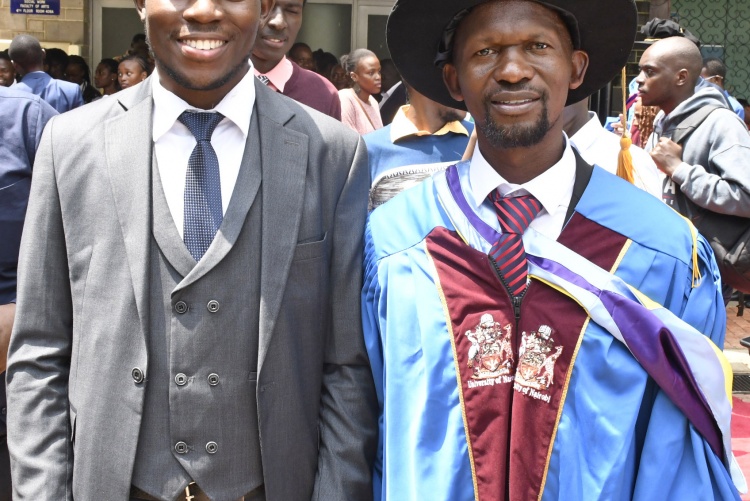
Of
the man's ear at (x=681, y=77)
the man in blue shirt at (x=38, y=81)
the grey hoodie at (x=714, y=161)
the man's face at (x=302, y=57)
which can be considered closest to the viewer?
the grey hoodie at (x=714, y=161)

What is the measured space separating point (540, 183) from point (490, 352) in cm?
46

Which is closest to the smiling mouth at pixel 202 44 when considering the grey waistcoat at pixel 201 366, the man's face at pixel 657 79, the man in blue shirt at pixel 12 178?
the grey waistcoat at pixel 201 366

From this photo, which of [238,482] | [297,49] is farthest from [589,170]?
[297,49]

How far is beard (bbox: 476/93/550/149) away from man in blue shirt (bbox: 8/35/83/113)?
6225 mm

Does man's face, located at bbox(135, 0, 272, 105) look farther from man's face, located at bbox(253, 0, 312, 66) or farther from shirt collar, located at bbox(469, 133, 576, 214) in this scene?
man's face, located at bbox(253, 0, 312, 66)

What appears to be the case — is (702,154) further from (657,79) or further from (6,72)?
(6,72)

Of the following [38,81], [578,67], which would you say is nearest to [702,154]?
[578,67]

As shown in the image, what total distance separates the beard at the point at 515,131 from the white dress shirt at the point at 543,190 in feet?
0.28

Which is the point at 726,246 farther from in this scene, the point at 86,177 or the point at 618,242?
the point at 86,177

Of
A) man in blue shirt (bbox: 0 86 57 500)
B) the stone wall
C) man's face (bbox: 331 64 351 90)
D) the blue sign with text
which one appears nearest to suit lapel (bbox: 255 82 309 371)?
man in blue shirt (bbox: 0 86 57 500)

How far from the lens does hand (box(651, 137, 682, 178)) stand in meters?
5.38

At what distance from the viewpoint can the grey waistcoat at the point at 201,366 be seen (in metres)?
2.20

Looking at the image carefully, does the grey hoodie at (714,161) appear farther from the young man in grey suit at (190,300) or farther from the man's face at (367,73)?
the man's face at (367,73)

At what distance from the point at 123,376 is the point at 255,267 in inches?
15.4
